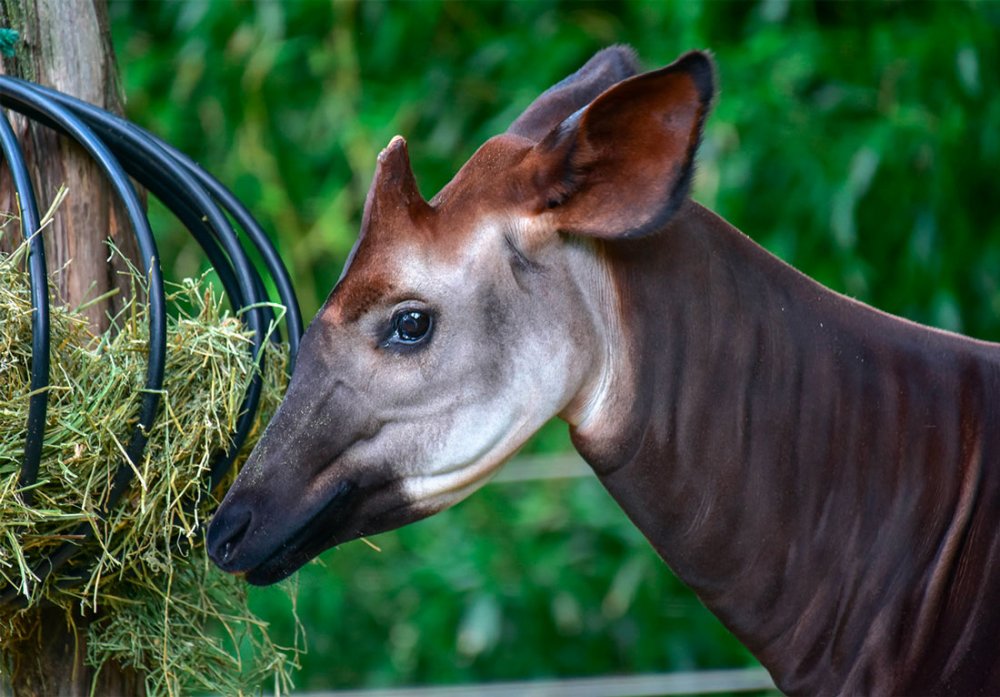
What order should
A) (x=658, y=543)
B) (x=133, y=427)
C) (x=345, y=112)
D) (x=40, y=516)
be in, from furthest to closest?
(x=345, y=112) < (x=658, y=543) < (x=133, y=427) < (x=40, y=516)

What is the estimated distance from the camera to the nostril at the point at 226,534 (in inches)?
64.4

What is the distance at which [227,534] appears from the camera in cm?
164

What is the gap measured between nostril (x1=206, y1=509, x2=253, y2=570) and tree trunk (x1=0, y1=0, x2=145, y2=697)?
0.26 m

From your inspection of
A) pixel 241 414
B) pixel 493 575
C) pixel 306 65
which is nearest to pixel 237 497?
pixel 241 414

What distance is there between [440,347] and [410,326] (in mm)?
48

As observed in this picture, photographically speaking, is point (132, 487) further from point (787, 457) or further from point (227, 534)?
point (787, 457)

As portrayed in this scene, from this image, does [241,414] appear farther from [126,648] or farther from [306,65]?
[306,65]

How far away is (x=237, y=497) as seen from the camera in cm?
166

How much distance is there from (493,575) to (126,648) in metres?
2.52

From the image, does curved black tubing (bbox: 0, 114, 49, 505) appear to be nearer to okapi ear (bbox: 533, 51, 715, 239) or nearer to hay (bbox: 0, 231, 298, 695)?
hay (bbox: 0, 231, 298, 695)

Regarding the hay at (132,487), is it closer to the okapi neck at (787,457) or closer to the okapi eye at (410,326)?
the okapi eye at (410,326)

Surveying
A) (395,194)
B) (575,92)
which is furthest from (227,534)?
(575,92)

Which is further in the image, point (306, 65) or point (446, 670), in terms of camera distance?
point (306, 65)

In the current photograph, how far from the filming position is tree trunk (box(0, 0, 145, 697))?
1759mm
